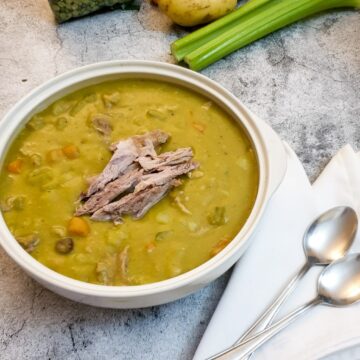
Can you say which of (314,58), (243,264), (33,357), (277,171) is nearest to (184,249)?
(243,264)

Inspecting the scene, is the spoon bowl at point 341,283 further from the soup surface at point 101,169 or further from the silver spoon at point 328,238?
the soup surface at point 101,169

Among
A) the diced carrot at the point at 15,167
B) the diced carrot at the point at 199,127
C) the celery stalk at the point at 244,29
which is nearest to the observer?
the diced carrot at the point at 15,167

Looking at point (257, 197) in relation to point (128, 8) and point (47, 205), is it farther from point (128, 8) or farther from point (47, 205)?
point (128, 8)

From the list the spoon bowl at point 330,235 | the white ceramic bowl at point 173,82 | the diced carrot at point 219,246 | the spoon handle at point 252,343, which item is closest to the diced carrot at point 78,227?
the white ceramic bowl at point 173,82

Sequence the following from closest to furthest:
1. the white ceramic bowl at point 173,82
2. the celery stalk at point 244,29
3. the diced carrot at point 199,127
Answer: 1. the white ceramic bowl at point 173,82
2. the diced carrot at point 199,127
3. the celery stalk at point 244,29

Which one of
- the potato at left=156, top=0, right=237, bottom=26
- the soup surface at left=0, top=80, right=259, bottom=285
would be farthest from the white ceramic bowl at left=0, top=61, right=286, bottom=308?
the potato at left=156, top=0, right=237, bottom=26

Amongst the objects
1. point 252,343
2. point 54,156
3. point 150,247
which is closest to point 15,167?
point 54,156

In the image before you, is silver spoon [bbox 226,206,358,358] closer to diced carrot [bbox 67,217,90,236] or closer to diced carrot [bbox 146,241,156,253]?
diced carrot [bbox 146,241,156,253]
